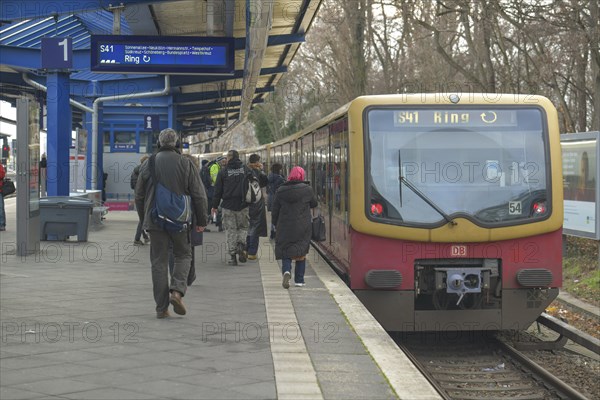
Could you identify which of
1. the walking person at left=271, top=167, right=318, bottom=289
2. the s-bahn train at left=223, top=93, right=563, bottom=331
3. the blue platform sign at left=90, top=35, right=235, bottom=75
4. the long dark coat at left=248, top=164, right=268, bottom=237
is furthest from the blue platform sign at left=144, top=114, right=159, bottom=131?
the s-bahn train at left=223, top=93, right=563, bottom=331

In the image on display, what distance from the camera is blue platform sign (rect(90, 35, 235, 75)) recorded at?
1662 centimetres

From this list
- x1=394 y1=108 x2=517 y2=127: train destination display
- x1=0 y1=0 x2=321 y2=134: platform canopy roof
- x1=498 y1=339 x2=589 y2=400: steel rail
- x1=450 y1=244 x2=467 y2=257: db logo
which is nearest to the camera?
x1=498 y1=339 x2=589 y2=400: steel rail

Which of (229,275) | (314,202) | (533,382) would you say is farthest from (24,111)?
(533,382)

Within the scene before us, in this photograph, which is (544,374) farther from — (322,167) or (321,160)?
(321,160)

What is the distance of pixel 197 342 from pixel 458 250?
3516 millimetres

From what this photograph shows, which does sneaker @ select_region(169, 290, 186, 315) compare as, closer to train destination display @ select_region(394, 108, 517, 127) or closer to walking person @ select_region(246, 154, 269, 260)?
train destination display @ select_region(394, 108, 517, 127)

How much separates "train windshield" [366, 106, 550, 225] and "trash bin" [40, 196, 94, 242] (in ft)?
27.3

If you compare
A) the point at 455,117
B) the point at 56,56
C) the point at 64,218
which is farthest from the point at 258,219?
the point at 455,117

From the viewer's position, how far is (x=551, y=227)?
10070mm

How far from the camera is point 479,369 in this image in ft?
32.1

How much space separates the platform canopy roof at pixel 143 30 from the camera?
15.1 m

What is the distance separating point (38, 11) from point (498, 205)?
320 inches

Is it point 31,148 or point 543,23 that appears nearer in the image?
point 31,148

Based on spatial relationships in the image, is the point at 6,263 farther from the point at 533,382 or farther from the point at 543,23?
the point at 543,23
